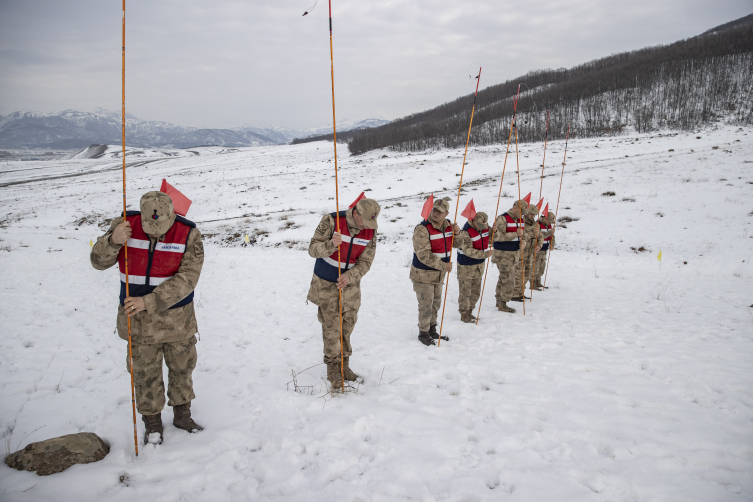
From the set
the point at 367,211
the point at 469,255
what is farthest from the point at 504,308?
the point at 367,211

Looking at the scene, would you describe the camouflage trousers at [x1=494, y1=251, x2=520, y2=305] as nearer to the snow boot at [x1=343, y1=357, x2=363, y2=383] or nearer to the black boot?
the black boot

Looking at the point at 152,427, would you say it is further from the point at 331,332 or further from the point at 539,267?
the point at 539,267

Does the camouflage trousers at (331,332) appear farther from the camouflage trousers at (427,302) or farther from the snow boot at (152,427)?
the snow boot at (152,427)

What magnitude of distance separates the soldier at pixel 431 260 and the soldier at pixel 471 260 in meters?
0.74

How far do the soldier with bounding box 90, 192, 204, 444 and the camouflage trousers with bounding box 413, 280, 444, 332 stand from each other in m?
3.86

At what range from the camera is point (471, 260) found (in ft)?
23.3

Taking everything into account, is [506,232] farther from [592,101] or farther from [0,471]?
[592,101]

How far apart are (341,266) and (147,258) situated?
88.1 inches

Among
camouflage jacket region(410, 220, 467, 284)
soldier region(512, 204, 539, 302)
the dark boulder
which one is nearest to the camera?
the dark boulder

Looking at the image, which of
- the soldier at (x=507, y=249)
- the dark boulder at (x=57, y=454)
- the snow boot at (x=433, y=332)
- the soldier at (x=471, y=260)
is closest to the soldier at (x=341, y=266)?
the snow boot at (x=433, y=332)

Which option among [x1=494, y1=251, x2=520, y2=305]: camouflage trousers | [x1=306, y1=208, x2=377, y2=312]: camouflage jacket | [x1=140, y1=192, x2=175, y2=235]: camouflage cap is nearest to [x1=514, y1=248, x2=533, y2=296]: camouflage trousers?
[x1=494, y1=251, x2=520, y2=305]: camouflage trousers

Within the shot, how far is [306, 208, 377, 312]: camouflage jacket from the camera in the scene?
448 cm

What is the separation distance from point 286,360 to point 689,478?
5078 mm

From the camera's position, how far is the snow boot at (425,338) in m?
6.18
